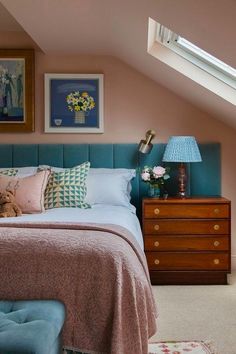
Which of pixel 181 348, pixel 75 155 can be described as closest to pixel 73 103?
pixel 75 155

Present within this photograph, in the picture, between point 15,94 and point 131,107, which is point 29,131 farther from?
point 131,107

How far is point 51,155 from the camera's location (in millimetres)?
4480

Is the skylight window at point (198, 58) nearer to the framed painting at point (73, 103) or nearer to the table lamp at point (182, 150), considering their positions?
the table lamp at point (182, 150)

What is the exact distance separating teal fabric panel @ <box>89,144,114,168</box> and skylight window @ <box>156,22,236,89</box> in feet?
3.75

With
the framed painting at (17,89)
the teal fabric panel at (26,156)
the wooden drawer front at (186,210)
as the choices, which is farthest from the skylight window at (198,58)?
the teal fabric panel at (26,156)

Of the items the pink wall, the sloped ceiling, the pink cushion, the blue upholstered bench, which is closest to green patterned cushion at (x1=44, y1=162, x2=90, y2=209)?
the pink cushion

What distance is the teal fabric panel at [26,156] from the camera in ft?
14.7

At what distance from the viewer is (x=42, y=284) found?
2215 millimetres

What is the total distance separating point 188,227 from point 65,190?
107cm

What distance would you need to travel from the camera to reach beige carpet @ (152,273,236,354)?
9.39 feet

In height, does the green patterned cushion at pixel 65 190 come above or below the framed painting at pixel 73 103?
below

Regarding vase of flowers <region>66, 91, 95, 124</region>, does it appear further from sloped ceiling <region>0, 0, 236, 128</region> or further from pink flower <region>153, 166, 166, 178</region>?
pink flower <region>153, 166, 166, 178</region>

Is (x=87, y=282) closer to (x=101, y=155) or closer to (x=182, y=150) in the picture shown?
(x=182, y=150)

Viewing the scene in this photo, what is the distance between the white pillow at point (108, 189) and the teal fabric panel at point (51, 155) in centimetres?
43
